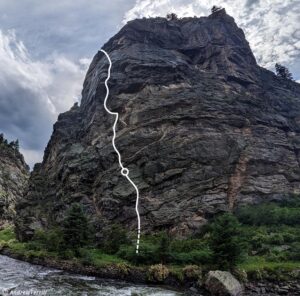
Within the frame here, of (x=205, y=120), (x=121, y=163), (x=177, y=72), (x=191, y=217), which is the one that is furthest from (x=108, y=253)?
(x=177, y=72)

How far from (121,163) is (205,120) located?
55.5ft

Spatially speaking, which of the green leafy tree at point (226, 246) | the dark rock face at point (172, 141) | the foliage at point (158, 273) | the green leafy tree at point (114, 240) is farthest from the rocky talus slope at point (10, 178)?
the green leafy tree at point (226, 246)

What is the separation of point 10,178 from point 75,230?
8899 cm

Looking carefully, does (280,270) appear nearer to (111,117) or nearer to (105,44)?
(111,117)

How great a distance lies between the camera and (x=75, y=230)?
47.8 metres

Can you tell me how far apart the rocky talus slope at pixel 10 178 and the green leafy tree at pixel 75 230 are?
213 ft

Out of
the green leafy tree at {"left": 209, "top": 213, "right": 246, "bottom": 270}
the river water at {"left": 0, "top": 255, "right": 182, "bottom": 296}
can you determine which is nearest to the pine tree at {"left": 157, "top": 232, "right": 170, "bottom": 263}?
the green leafy tree at {"left": 209, "top": 213, "right": 246, "bottom": 270}

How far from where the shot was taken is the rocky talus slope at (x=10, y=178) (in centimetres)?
11262

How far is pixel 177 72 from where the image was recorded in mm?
83062

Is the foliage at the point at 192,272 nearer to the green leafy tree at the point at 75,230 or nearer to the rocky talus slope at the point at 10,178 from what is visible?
the green leafy tree at the point at 75,230

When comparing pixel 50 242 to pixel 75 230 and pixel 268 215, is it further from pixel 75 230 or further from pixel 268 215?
pixel 268 215

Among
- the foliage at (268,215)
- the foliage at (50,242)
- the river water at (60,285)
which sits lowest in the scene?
the river water at (60,285)

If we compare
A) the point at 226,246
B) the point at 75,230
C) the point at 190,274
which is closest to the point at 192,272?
the point at 190,274

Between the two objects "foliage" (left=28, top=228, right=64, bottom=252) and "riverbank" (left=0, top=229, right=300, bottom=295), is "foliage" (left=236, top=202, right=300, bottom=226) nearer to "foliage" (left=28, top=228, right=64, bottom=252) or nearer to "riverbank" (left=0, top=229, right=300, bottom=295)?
"riverbank" (left=0, top=229, right=300, bottom=295)
